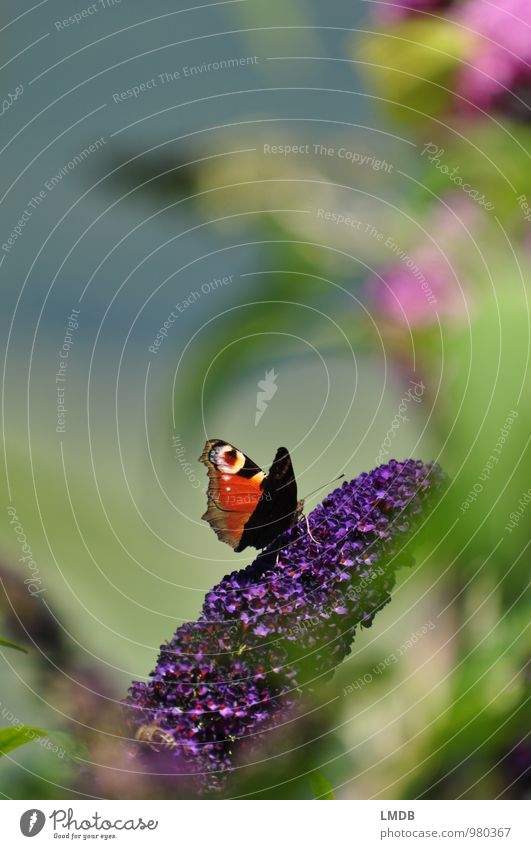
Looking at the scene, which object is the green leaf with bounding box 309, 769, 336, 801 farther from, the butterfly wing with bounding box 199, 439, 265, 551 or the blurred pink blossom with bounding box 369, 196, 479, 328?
the blurred pink blossom with bounding box 369, 196, 479, 328

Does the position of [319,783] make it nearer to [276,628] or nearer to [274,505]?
[276,628]

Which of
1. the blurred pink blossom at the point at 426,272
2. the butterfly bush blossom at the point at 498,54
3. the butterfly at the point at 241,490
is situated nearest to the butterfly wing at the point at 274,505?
the butterfly at the point at 241,490

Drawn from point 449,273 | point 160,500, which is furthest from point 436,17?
point 160,500

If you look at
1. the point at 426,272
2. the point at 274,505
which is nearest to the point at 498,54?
the point at 426,272

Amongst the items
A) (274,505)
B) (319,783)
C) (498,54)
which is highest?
(498,54)

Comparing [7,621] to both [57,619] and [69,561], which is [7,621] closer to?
[57,619]

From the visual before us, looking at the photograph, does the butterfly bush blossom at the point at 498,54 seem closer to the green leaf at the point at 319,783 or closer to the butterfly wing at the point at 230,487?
the butterfly wing at the point at 230,487

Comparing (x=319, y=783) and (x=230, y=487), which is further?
(x=230, y=487)
